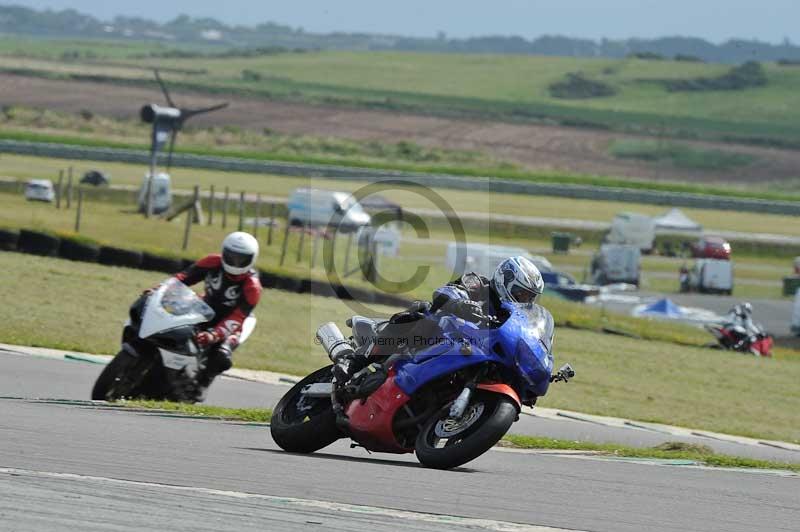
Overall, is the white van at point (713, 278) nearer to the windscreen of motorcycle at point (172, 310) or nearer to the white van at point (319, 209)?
the white van at point (319, 209)

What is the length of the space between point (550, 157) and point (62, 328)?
83374 mm

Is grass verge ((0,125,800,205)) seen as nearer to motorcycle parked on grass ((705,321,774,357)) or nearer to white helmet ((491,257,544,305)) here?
motorcycle parked on grass ((705,321,774,357))

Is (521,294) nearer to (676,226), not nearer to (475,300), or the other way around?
(475,300)

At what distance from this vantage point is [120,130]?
296 ft

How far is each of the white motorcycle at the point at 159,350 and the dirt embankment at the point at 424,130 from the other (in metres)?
83.0

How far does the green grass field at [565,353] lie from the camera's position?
17.0m

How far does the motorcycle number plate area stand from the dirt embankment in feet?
273

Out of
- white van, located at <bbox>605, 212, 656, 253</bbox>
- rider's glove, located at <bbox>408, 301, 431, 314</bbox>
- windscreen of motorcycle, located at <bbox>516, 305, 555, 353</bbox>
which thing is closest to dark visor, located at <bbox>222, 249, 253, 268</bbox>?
rider's glove, located at <bbox>408, 301, 431, 314</bbox>

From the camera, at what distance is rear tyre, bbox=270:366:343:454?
8.57 meters

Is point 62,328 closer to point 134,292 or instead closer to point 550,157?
point 134,292

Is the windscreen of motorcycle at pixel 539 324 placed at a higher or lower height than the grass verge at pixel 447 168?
higher

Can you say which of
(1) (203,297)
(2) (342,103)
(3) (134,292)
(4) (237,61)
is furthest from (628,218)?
(4) (237,61)

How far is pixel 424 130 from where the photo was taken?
107 meters

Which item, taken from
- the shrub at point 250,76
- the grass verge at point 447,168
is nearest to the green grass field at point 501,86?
the shrub at point 250,76
